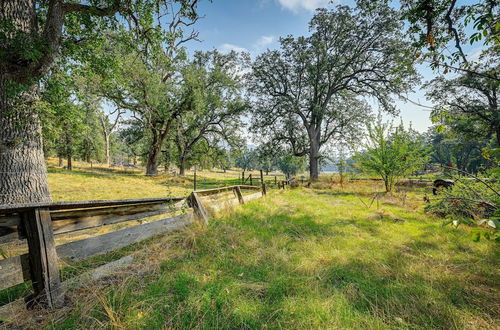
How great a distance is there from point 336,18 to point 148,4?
15.0 m

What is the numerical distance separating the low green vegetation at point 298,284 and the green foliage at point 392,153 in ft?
17.4

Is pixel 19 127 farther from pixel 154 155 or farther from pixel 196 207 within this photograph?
pixel 154 155

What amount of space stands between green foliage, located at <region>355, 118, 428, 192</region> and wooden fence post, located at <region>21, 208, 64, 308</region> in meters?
10.9

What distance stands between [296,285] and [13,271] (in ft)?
9.73

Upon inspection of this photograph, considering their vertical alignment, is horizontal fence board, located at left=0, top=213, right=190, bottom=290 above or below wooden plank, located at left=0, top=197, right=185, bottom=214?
below

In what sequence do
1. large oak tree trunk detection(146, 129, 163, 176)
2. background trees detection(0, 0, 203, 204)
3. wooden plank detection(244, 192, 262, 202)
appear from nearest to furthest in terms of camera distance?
background trees detection(0, 0, 203, 204) → wooden plank detection(244, 192, 262, 202) → large oak tree trunk detection(146, 129, 163, 176)

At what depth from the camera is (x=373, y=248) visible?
3391 millimetres

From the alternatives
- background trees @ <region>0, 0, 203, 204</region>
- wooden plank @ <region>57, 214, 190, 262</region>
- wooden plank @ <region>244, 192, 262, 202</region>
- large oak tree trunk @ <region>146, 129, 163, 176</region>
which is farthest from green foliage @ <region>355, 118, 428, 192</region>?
large oak tree trunk @ <region>146, 129, 163, 176</region>

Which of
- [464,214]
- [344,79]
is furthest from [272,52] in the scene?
[464,214]

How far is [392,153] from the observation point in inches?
339

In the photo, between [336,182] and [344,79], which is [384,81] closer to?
[344,79]

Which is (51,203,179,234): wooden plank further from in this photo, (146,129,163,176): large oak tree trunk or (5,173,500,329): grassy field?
(146,129,163,176): large oak tree trunk

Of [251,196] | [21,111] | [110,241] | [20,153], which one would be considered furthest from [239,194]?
[21,111]

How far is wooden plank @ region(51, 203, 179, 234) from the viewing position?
2163 mm
